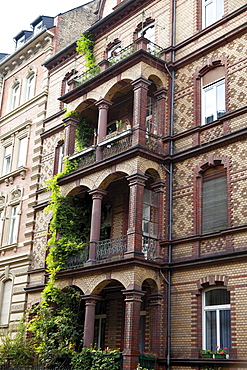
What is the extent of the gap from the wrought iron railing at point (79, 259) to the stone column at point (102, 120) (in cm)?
375

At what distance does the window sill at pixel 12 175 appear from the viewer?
1117 inches

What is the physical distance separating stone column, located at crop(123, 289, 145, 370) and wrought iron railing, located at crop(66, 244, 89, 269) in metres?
3.80

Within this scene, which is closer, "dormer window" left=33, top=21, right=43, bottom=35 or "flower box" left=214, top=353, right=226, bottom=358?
"flower box" left=214, top=353, right=226, bottom=358

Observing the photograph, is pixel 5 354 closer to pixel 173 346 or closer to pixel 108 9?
pixel 173 346

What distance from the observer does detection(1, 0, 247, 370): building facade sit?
661 inches

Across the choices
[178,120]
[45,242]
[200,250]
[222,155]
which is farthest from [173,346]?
[45,242]

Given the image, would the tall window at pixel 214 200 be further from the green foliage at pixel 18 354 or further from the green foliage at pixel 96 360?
the green foliage at pixel 18 354

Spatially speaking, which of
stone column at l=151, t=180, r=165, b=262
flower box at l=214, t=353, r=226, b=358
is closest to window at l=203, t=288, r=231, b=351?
flower box at l=214, t=353, r=226, b=358

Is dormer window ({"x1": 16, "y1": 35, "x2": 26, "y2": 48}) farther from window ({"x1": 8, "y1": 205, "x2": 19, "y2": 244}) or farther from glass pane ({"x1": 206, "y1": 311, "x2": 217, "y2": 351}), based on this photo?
glass pane ({"x1": 206, "y1": 311, "x2": 217, "y2": 351})

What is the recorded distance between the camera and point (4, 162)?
31.6 metres

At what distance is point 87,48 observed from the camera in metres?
Answer: 26.0

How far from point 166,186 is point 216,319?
5248 millimetres

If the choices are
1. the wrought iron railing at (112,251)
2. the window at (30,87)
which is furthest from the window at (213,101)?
the window at (30,87)

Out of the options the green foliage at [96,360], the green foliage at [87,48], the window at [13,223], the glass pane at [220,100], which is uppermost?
the green foliage at [87,48]
